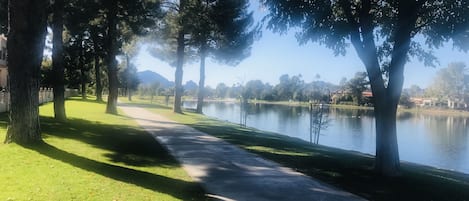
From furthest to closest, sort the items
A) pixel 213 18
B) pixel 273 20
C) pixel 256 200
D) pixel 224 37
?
pixel 224 37, pixel 213 18, pixel 273 20, pixel 256 200

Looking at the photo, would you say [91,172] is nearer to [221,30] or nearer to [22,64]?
[22,64]

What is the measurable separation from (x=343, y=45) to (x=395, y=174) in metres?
3.85

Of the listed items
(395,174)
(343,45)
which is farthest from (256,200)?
(343,45)

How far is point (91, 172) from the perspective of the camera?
897cm

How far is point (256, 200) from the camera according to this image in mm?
7566

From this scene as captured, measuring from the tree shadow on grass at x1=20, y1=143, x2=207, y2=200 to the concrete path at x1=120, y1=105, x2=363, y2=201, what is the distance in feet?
1.15

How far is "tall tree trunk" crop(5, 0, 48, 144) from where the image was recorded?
38.2 ft

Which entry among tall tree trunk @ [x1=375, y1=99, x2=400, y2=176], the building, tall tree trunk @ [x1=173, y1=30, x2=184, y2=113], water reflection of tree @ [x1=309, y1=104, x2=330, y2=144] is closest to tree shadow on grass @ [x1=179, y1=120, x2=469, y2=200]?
tall tree trunk @ [x1=375, y1=99, x2=400, y2=176]

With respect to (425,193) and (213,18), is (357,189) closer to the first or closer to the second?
(425,193)

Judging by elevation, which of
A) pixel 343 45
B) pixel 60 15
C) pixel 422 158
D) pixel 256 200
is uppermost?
pixel 60 15

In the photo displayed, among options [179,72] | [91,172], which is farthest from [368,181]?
[179,72]

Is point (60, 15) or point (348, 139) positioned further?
point (348, 139)

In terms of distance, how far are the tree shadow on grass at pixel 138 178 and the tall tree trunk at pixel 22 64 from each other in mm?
1136

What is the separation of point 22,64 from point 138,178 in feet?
17.3
